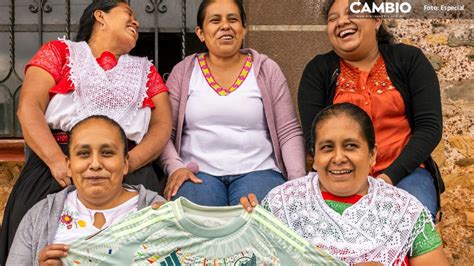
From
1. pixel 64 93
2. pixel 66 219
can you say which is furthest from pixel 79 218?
pixel 64 93

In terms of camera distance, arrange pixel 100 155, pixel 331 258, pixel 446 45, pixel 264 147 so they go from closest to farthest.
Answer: pixel 331 258 → pixel 100 155 → pixel 264 147 → pixel 446 45

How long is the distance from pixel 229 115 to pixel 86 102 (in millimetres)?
694

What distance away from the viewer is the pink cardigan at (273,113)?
3396mm

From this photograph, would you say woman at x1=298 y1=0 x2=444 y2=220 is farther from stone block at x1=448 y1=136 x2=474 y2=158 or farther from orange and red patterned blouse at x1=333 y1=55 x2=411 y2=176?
stone block at x1=448 y1=136 x2=474 y2=158

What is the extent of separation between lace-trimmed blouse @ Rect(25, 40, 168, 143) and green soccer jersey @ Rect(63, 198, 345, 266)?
2.50ft

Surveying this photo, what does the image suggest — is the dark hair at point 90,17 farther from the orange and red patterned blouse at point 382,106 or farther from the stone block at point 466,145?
the stone block at point 466,145

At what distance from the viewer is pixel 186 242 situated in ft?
8.31

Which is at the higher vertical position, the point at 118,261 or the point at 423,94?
the point at 423,94

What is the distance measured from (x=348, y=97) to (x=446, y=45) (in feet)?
4.09

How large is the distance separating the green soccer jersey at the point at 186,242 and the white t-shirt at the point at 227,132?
0.80 m

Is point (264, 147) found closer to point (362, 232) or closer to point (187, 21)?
point (362, 232)

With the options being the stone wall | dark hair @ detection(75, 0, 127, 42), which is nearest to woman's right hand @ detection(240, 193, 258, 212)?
dark hair @ detection(75, 0, 127, 42)

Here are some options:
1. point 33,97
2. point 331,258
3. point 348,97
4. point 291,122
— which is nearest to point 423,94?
point 348,97

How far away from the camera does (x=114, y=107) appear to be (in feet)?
10.4
